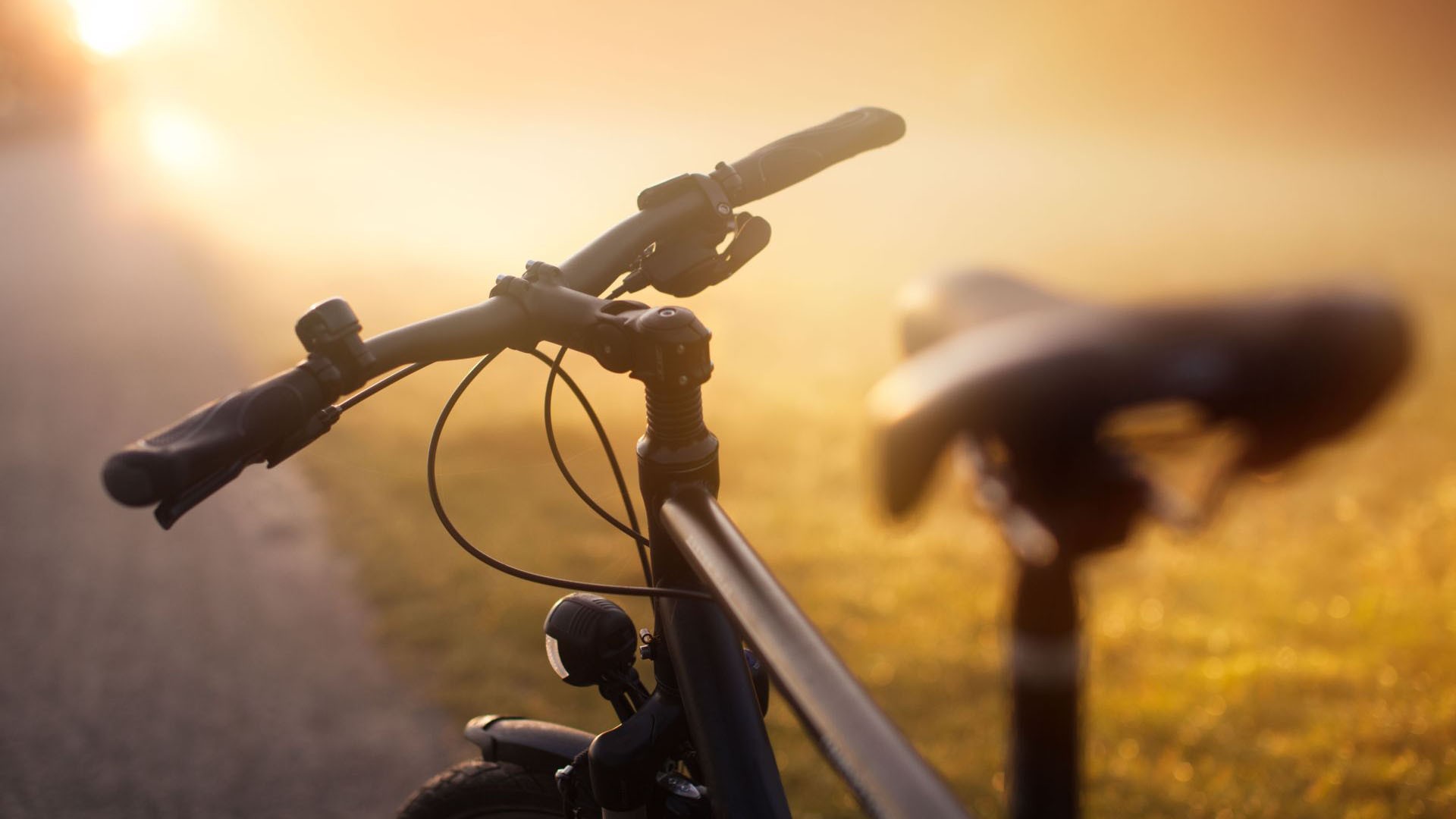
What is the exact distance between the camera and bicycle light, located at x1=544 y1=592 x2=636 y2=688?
5.37ft

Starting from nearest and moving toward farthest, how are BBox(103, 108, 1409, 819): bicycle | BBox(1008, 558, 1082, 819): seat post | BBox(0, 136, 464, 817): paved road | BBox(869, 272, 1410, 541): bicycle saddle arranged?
BBox(869, 272, 1410, 541): bicycle saddle → BBox(1008, 558, 1082, 819): seat post → BBox(103, 108, 1409, 819): bicycle → BBox(0, 136, 464, 817): paved road

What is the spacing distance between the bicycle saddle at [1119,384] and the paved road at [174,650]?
350 centimetres

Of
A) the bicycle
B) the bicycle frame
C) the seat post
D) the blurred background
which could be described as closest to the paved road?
the blurred background

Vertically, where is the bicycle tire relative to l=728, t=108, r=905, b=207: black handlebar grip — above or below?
below

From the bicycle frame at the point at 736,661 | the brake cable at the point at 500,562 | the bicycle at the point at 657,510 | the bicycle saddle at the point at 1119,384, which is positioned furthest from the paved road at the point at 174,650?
the bicycle saddle at the point at 1119,384

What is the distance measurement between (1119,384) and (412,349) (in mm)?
881

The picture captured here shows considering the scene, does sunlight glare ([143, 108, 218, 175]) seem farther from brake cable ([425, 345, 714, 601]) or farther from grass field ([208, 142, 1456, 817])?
brake cable ([425, 345, 714, 601])

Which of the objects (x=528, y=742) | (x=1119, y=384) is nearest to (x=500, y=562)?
(x=528, y=742)

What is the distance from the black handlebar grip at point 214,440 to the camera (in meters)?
0.97

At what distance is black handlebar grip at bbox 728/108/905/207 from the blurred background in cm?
37

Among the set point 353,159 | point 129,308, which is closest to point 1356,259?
point 129,308

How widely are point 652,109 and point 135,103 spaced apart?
2148cm

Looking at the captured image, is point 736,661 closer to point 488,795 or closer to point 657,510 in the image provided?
point 657,510

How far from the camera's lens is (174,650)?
15.0 feet
